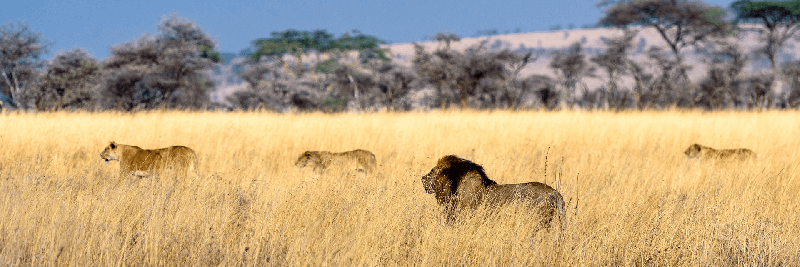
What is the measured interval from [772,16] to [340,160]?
3028cm

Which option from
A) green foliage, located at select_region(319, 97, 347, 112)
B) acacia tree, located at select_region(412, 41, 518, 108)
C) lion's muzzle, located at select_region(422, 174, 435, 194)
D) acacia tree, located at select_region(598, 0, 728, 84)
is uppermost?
acacia tree, located at select_region(598, 0, 728, 84)

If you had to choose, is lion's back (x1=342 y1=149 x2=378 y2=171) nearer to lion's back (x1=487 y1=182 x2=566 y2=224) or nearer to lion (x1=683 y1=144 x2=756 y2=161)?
lion's back (x1=487 y1=182 x2=566 y2=224)

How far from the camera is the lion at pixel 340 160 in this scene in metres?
6.41

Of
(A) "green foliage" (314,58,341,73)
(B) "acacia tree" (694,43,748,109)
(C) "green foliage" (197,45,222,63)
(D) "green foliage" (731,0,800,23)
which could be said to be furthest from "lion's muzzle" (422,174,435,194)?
(A) "green foliage" (314,58,341,73)

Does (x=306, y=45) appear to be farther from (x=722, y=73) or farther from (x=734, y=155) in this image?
(x=734, y=155)

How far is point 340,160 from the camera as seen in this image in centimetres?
A: 651

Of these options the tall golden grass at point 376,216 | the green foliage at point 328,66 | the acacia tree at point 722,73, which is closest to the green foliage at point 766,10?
the acacia tree at point 722,73

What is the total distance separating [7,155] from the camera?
21.5ft

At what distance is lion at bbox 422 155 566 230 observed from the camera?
319 cm

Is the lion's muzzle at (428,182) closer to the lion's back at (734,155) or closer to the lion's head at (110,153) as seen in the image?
the lion's head at (110,153)

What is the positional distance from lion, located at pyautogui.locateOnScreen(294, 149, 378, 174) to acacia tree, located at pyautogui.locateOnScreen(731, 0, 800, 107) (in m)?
27.7

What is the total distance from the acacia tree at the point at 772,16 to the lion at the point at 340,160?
27.7 m

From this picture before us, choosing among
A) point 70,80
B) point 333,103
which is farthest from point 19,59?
point 333,103

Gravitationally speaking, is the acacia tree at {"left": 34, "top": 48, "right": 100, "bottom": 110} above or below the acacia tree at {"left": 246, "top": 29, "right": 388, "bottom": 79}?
below
